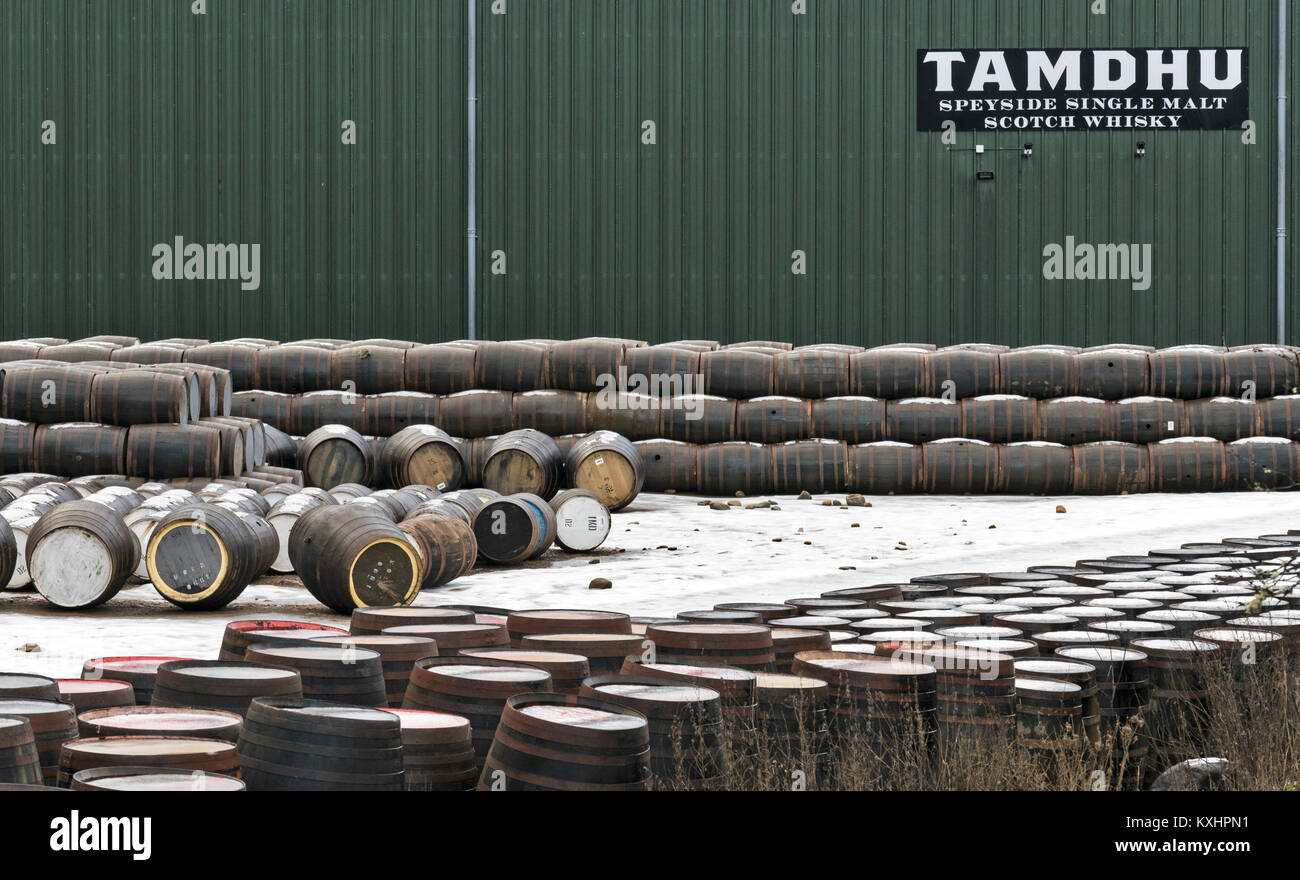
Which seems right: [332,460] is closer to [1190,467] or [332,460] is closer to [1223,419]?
[1190,467]

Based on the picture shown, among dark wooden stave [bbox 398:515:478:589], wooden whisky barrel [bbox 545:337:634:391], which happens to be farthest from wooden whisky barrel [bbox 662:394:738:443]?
dark wooden stave [bbox 398:515:478:589]

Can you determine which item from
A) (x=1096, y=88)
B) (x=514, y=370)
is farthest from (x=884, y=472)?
(x=1096, y=88)

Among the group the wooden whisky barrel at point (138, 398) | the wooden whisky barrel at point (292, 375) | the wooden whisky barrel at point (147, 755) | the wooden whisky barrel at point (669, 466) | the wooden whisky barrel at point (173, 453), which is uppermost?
the wooden whisky barrel at point (292, 375)

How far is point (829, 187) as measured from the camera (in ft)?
69.2

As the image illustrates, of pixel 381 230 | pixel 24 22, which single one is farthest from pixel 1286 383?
pixel 24 22

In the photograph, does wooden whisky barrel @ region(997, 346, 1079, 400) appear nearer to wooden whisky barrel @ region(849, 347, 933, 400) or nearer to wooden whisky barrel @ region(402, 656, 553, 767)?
wooden whisky barrel @ region(849, 347, 933, 400)

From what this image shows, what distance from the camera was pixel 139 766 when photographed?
14.0 ft

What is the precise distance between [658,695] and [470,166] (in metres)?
17.0

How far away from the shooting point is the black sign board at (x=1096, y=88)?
20.9 metres

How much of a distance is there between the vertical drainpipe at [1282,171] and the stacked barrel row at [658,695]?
46.5 feet

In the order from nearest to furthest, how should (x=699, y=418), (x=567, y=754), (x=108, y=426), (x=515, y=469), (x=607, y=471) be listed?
(x=567, y=754) < (x=108, y=426) < (x=515, y=469) < (x=607, y=471) < (x=699, y=418)

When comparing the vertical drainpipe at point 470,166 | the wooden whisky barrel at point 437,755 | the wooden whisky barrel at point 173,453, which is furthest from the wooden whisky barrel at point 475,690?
the vertical drainpipe at point 470,166

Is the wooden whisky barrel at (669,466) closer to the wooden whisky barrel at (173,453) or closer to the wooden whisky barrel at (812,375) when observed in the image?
the wooden whisky barrel at (812,375)

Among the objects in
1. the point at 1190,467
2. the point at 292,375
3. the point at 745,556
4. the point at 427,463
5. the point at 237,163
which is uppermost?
the point at 237,163
